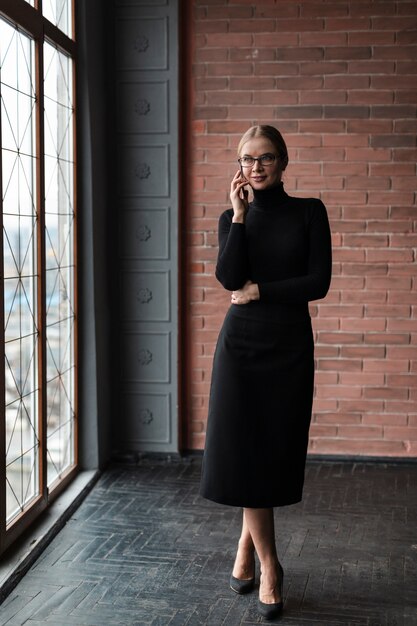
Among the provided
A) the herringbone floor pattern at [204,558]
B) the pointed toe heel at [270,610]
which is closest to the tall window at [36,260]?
the herringbone floor pattern at [204,558]

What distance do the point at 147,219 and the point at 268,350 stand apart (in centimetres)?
244

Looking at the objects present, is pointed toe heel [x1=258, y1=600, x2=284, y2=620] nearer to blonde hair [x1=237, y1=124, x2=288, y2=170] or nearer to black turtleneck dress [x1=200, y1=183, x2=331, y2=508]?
black turtleneck dress [x1=200, y1=183, x2=331, y2=508]

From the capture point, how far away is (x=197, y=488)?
16.9 feet

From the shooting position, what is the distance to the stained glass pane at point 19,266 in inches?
156

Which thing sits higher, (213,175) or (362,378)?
(213,175)

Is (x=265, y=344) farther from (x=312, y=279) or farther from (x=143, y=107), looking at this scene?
(x=143, y=107)

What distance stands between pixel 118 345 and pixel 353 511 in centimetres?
196

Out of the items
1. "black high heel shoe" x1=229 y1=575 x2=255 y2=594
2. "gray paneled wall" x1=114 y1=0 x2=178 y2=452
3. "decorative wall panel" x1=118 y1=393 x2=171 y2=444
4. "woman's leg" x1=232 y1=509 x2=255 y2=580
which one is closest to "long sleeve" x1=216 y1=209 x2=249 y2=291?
"woman's leg" x1=232 y1=509 x2=255 y2=580

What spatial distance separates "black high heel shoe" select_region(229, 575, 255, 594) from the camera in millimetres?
3668

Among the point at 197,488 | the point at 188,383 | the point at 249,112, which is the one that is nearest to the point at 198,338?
the point at 188,383

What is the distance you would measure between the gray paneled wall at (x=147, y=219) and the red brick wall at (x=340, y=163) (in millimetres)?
182

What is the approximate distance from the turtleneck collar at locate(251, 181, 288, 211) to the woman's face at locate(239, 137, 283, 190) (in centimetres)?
3

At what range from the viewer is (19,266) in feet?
13.6

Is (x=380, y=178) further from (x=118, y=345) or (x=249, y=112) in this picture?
(x=118, y=345)
